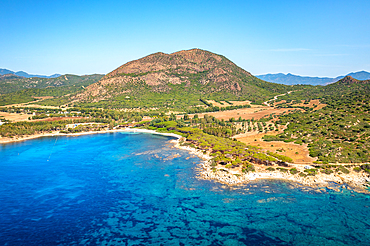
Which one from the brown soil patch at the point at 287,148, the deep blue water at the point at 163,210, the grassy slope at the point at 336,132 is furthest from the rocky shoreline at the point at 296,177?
the grassy slope at the point at 336,132

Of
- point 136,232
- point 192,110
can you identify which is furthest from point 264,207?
point 192,110

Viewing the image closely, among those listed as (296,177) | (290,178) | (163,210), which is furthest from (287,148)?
(163,210)

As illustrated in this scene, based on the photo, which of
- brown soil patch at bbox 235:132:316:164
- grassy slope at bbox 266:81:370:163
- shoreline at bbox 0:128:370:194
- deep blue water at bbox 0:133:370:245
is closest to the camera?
deep blue water at bbox 0:133:370:245

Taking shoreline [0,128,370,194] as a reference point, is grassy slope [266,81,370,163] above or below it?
above

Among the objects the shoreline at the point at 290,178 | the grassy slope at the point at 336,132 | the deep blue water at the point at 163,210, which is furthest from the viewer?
the grassy slope at the point at 336,132

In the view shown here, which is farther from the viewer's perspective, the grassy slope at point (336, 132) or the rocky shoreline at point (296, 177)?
the grassy slope at point (336, 132)

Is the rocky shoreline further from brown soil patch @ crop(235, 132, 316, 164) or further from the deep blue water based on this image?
brown soil patch @ crop(235, 132, 316, 164)

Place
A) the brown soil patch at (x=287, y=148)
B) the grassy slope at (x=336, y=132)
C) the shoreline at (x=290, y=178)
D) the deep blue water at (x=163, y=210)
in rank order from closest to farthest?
the deep blue water at (x=163, y=210) → the shoreline at (x=290, y=178) → the grassy slope at (x=336, y=132) → the brown soil patch at (x=287, y=148)

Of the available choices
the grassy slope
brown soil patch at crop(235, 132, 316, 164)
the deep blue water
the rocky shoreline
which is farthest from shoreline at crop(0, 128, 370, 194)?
the grassy slope

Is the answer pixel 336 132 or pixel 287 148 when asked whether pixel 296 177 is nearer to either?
pixel 287 148

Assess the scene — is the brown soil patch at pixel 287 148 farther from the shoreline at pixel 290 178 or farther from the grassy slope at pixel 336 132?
the shoreline at pixel 290 178
